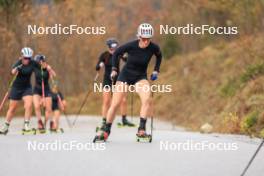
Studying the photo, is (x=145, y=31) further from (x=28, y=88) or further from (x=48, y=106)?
(x=48, y=106)

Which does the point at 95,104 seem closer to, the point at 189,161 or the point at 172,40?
the point at 172,40

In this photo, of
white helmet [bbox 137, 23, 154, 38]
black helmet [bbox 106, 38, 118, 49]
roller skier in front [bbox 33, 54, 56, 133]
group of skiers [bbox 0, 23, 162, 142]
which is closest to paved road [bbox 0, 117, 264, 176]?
group of skiers [bbox 0, 23, 162, 142]

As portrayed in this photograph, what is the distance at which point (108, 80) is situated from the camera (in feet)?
61.0

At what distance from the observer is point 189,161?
10672mm

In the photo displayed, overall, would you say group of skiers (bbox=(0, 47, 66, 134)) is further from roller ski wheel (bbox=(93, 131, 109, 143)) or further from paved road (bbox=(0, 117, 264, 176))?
roller ski wheel (bbox=(93, 131, 109, 143))

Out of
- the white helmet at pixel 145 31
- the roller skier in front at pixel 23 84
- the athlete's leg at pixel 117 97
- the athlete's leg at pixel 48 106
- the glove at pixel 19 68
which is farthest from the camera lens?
the athlete's leg at pixel 48 106

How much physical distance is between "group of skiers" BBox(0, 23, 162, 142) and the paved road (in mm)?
735

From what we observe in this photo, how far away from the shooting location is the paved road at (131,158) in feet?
31.9

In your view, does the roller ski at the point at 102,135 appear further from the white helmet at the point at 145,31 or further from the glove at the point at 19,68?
the glove at the point at 19,68

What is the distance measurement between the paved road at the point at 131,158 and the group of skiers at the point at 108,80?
735mm

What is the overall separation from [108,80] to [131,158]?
753 centimetres

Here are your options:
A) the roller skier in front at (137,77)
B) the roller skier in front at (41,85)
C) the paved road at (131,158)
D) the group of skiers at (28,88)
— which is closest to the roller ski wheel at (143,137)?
the roller skier in front at (137,77)

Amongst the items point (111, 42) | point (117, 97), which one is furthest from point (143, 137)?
point (111, 42)

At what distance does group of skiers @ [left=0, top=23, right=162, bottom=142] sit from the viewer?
545 inches
